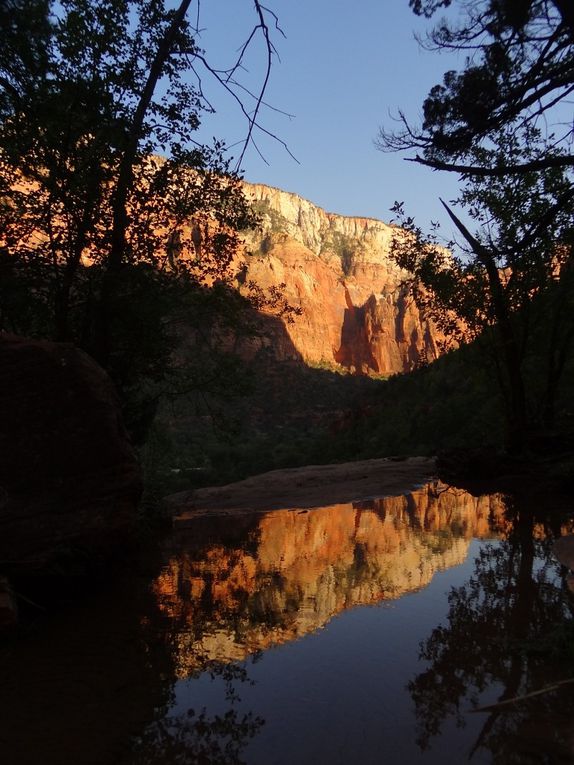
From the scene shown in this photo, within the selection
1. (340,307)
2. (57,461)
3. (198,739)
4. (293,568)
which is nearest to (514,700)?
(198,739)

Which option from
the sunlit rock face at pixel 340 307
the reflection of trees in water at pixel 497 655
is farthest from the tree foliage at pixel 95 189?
the sunlit rock face at pixel 340 307

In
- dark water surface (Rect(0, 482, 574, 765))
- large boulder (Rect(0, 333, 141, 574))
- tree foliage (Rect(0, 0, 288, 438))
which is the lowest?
dark water surface (Rect(0, 482, 574, 765))

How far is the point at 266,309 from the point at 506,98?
5.23m

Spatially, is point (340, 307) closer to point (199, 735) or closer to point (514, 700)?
point (514, 700)

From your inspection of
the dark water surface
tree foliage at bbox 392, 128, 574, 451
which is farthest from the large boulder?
tree foliage at bbox 392, 128, 574, 451

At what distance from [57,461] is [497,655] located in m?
3.51

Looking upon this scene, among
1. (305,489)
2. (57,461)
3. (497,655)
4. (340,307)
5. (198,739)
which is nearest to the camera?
(198,739)

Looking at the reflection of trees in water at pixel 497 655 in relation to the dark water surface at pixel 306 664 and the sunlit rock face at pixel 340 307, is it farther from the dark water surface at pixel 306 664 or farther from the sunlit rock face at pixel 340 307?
the sunlit rock face at pixel 340 307

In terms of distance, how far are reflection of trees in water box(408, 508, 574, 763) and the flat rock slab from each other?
5.35 meters

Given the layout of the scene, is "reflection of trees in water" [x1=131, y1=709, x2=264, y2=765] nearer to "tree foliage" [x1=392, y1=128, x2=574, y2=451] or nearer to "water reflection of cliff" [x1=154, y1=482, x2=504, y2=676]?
"water reflection of cliff" [x1=154, y1=482, x2=504, y2=676]

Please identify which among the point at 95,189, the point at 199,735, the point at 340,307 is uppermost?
the point at 340,307

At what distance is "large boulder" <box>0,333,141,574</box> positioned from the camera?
4.35m

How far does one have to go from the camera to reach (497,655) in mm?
2992

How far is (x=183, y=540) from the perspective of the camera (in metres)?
7.00
